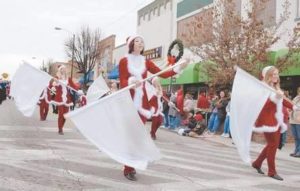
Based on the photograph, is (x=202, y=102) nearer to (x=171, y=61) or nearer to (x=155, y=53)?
(x=171, y=61)

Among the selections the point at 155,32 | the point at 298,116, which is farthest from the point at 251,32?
the point at 155,32

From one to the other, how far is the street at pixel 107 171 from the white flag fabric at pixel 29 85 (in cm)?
220

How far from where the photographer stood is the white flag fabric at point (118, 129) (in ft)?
22.7

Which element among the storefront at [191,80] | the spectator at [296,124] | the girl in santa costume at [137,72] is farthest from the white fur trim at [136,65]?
the storefront at [191,80]

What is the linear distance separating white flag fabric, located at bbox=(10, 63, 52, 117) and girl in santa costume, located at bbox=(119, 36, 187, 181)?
20.0ft

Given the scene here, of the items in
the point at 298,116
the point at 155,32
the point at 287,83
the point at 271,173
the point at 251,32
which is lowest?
the point at 271,173

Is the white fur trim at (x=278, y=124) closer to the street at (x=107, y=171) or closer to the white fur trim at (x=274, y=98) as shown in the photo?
the white fur trim at (x=274, y=98)

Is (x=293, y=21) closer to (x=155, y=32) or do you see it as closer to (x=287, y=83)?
(x=287, y=83)

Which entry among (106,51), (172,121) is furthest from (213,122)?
(106,51)

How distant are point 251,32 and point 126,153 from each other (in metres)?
13.8

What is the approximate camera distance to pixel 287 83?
23109 millimetres

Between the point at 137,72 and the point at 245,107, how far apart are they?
69.9 inches

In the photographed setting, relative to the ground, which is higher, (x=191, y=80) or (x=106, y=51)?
(x=106, y=51)

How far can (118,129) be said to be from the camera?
7238 mm
